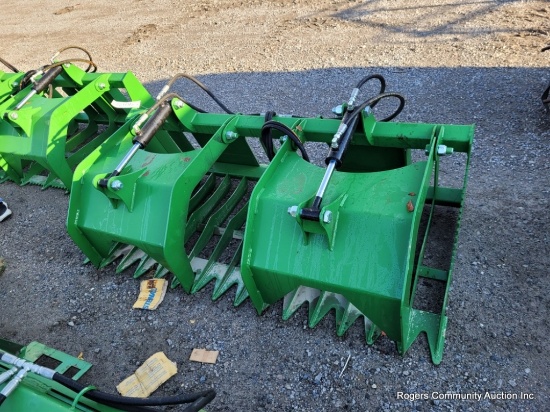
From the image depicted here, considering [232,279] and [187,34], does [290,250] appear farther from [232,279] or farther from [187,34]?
[187,34]

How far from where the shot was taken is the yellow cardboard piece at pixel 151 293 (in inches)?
117

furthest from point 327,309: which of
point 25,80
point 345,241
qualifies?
point 25,80

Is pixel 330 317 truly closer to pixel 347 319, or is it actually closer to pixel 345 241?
pixel 347 319

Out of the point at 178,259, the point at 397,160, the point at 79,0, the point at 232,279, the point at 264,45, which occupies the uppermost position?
the point at 79,0

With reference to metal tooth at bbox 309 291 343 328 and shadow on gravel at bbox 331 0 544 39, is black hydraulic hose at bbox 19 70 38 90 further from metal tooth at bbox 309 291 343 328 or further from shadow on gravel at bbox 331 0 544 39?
shadow on gravel at bbox 331 0 544 39

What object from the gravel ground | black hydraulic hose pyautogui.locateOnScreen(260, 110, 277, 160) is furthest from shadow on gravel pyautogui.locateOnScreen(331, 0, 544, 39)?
black hydraulic hose pyautogui.locateOnScreen(260, 110, 277, 160)

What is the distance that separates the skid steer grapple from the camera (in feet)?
7.30

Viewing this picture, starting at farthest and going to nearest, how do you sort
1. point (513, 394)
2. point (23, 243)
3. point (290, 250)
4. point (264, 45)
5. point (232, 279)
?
point (264, 45), point (23, 243), point (232, 279), point (290, 250), point (513, 394)

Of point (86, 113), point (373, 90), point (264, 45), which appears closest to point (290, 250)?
point (373, 90)

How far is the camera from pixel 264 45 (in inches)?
243

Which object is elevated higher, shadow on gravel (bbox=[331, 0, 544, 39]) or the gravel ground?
shadow on gravel (bbox=[331, 0, 544, 39])

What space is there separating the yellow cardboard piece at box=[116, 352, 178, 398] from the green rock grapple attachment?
1.79 meters

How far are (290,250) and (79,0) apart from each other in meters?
9.76

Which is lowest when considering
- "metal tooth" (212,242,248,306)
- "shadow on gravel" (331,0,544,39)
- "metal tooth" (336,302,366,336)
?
"metal tooth" (336,302,366,336)
